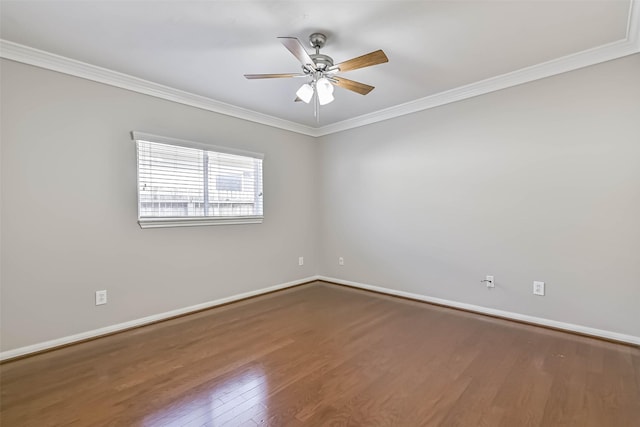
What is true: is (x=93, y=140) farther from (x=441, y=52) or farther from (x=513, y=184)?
(x=513, y=184)

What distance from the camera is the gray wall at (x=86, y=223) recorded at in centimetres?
237

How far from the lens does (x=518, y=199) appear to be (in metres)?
2.97

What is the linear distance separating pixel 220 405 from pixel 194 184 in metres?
2.34

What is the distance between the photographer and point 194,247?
11.2ft

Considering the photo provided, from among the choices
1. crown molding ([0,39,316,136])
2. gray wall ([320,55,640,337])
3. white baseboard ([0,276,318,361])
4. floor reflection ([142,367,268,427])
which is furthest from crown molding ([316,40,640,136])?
floor reflection ([142,367,268,427])

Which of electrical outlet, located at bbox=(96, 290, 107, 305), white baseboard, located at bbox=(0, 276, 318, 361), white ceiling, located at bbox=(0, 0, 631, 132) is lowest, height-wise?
white baseboard, located at bbox=(0, 276, 318, 361)

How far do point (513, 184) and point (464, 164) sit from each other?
1.76 ft

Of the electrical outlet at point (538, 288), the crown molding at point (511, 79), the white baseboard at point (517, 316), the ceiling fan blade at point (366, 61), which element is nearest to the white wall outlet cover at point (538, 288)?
the electrical outlet at point (538, 288)

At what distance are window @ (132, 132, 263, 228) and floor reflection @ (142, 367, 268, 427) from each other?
182 cm

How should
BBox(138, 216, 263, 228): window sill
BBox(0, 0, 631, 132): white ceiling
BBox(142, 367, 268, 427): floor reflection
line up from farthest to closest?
BBox(138, 216, 263, 228): window sill → BBox(0, 0, 631, 132): white ceiling → BBox(142, 367, 268, 427): floor reflection

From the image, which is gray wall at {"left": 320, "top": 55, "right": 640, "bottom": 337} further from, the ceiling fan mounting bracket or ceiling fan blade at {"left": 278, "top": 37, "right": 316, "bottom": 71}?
ceiling fan blade at {"left": 278, "top": 37, "right": 316, "bottom": 71}

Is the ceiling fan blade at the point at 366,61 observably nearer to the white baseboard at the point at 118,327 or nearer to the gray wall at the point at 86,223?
the gray wall at the point at 86,223

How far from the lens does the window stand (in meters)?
3.04

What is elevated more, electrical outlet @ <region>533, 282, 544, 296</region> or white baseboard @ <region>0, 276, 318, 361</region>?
electrical outlet @ <region>533, 282, 544, 296</region>
